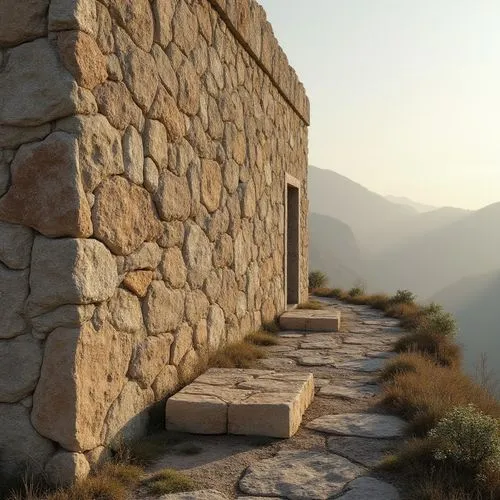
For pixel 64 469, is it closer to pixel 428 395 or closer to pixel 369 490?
pixel 369 490

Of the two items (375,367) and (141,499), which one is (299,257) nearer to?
(375,367)

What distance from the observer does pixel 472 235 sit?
462 ft

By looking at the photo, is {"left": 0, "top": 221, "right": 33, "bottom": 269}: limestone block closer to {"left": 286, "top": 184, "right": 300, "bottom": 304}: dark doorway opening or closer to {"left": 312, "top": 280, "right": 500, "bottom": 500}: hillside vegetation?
{"left": 312, "top": 280, "right": 500, "bottom": 500}: hillside vegetation

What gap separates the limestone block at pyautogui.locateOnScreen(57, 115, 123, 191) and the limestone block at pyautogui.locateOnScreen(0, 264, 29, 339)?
53 centimetres

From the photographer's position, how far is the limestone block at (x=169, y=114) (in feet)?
11.6

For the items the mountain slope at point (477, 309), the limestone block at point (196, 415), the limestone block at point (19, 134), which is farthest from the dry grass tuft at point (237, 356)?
the mountain slope at point (477, 309)

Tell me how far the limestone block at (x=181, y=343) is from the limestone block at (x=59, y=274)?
119cm

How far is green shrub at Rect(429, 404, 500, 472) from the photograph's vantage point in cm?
260

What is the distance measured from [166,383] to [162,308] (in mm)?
486

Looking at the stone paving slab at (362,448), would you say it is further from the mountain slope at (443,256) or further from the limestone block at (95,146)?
the mountain slope at (443,256)

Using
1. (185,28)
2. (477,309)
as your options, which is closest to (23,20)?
(185,28)

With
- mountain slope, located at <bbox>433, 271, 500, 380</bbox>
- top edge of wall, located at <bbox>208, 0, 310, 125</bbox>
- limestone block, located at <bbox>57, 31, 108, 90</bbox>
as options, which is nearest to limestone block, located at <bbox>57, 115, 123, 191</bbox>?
limestone block, located at <bbox>57, 31, 108, 90</bbox>

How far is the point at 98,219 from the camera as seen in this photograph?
280cm

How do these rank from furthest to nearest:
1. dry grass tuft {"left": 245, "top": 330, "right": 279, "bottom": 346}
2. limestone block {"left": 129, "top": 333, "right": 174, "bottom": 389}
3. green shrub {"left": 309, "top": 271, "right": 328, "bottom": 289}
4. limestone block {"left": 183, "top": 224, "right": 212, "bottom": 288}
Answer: green shrub {"left": 309, "top": 271, "right": 328, "bottom": 289}
dry grass tuft {"left": 245, "top": 330, "right": 279, "bottom": 346}
limestone block {"left": 183, "top": 224, "right": 212, "bottom": 288}
limestone block {"left": 129, "top": 333, "right": 174, "bottom": 389}
